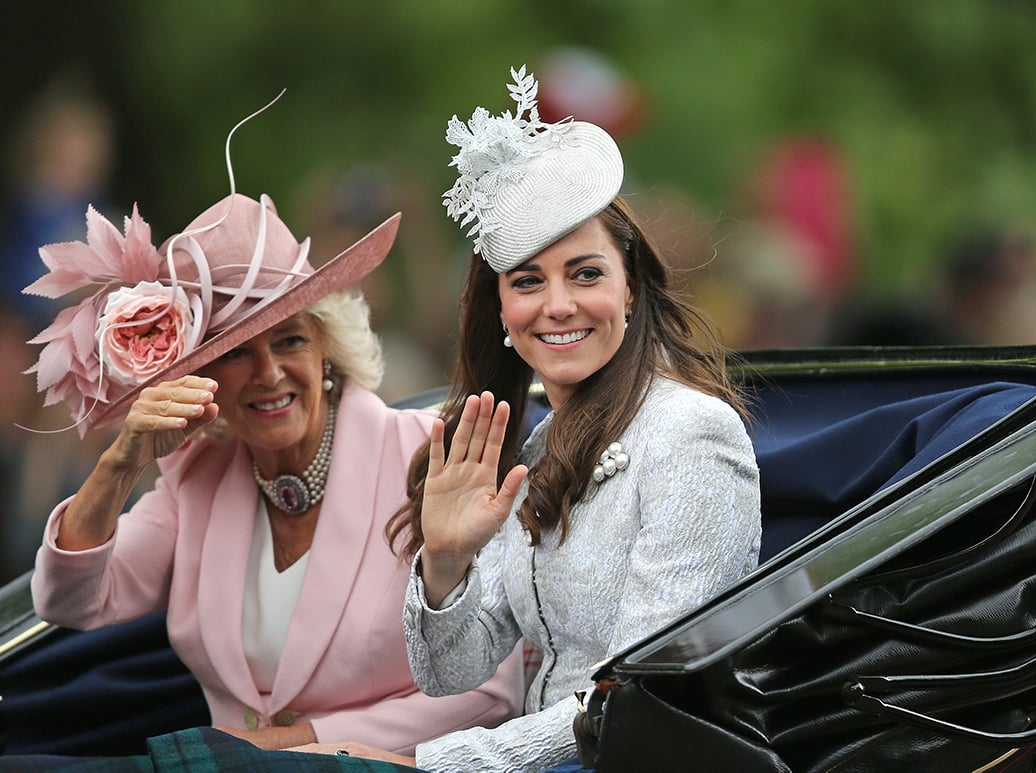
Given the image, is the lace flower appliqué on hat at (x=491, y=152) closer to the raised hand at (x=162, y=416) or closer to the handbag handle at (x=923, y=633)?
the raised hand at (x=162, y=416)

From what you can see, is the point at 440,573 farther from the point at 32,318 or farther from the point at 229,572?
the point at 32,318

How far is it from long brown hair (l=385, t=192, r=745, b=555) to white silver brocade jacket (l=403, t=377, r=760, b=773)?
0.03 m

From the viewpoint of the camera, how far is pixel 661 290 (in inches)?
Result: 106

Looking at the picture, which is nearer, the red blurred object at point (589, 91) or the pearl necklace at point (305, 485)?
the pearl necklace at point (305, 485)

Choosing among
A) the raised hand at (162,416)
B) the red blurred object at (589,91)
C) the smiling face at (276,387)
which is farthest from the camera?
the red blurred object at (589,91)

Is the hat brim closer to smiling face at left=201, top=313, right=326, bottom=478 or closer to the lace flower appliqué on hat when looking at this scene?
smiling face at left=201, top=313, right=326, bottom=478

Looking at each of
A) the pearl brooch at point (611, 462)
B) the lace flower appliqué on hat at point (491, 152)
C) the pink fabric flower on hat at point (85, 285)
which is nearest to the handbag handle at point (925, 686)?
the pearl brooch at point (611, 462)

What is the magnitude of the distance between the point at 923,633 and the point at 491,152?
3.35ft

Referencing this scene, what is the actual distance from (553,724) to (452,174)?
4757mm

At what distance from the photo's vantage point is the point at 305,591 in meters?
3.01

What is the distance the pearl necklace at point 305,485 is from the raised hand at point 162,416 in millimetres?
265

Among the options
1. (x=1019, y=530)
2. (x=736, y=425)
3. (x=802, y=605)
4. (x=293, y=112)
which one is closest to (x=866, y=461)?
(x=736, y=425)

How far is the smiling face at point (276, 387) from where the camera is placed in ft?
9.90

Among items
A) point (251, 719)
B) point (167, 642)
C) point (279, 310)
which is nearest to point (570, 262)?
point (279, 310)
